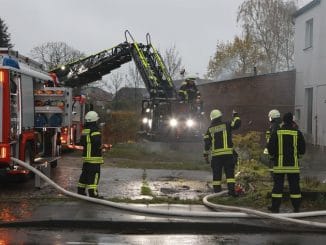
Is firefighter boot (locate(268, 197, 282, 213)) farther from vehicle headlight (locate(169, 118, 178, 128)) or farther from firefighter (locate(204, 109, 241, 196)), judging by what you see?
vehicle headlight (locate(169, 118, 178, 128))

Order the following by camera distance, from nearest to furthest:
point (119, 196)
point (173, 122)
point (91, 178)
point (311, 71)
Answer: point (91, 178), point (119, 196), point (173, 122), point (311, 71)

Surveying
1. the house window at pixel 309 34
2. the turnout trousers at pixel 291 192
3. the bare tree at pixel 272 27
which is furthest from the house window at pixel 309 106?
the bare tree at pixel 272 27

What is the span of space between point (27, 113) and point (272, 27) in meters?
37.7

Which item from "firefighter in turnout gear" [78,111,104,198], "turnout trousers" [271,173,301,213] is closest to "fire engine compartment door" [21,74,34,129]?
"firefighter in turnout gear" [78,111,104,198]

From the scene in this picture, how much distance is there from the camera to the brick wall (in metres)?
25.2

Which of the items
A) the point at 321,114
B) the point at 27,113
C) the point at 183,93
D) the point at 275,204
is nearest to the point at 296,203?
the point at 275,204

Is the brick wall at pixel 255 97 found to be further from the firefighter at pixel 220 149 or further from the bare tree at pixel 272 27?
the bare tree at pixel 272 27

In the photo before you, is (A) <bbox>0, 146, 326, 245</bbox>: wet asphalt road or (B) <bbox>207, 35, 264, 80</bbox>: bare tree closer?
(A) <bbox>0, 146, 326, 245</bbox>: wet asphalt road

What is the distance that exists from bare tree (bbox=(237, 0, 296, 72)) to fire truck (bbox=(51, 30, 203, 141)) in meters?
27.3

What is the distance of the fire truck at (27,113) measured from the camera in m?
9.67

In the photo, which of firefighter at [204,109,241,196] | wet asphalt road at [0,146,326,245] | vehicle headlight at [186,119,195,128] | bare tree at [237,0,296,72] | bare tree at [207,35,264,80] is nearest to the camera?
wet asphalt road at [0,146,326,245]

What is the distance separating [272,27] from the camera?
4562 centimetres

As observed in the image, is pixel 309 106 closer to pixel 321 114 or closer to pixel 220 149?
pixel 321 114

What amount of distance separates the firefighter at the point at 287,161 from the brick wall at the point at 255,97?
15.3 meters
